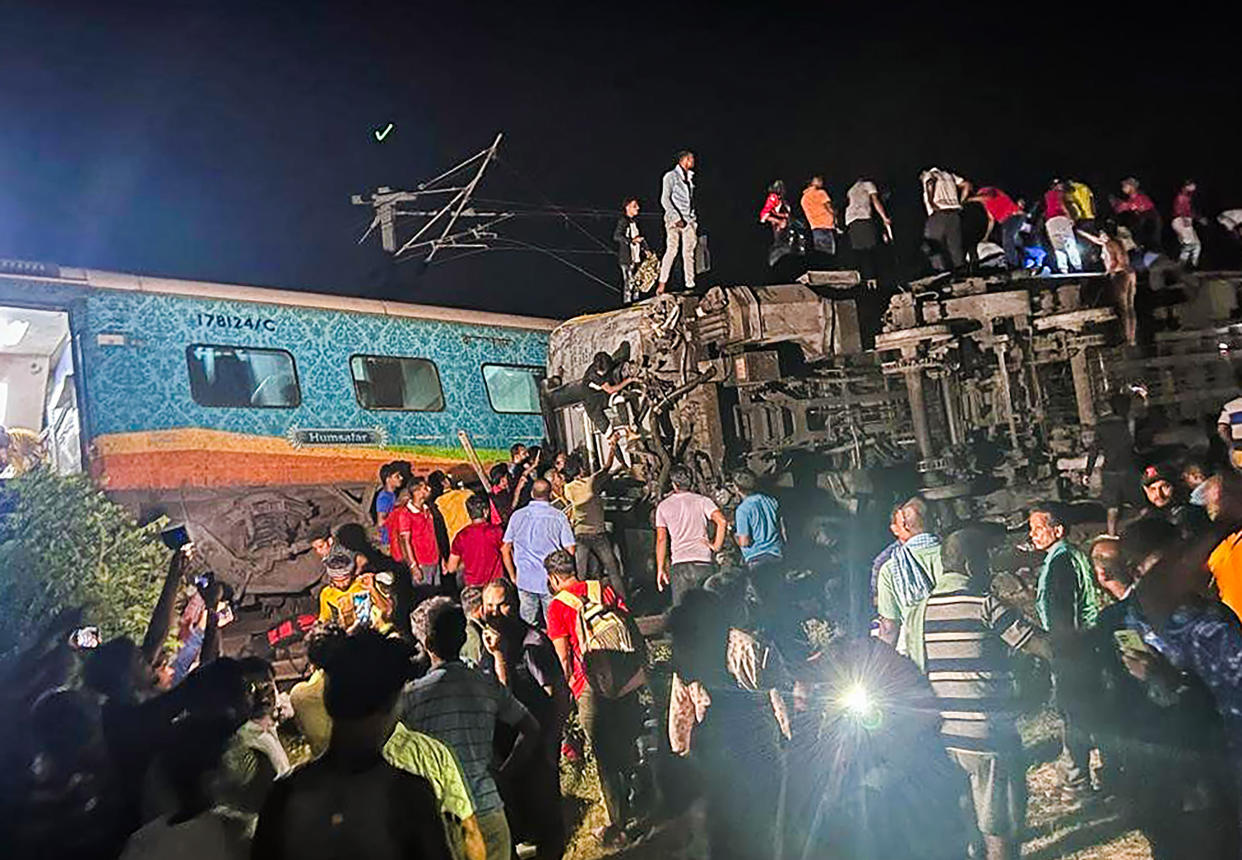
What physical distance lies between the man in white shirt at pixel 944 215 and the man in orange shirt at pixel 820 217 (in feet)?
2.74

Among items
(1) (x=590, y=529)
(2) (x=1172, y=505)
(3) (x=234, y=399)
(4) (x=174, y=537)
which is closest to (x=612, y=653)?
(1) (x=590, y=529)

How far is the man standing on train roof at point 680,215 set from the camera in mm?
→ 8922

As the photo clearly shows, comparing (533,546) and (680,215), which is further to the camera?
(680,215)

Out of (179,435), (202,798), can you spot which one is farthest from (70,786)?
(179,435)

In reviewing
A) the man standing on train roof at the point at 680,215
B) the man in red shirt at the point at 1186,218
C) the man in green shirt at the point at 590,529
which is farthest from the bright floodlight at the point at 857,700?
the man in red shirt at the point at 1186,218

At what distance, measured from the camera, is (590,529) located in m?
7.08

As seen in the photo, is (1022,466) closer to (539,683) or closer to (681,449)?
(681,449)

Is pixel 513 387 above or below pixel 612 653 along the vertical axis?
above

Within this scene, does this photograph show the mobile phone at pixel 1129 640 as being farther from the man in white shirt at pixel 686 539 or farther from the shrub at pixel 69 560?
the shrub at pixel 69 560

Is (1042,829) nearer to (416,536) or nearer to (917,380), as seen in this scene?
(416,536)

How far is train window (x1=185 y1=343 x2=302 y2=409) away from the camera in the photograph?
7770 millimetres

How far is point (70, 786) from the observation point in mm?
3662

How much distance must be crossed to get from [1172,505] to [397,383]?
6.04 metres

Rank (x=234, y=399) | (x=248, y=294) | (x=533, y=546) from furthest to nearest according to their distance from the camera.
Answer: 1. (x=248, y=294)
2. (x=234, y=399)
3. (x=533, y=546)
